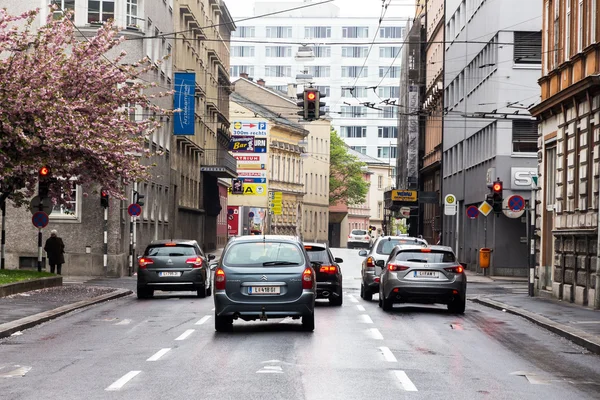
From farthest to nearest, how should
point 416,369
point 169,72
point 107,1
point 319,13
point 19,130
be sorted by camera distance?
point 319,13, point 169,72, point 107,1, point 19,130, point 416,369

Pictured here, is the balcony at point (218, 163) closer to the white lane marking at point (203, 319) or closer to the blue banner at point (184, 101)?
the blue banner at point (184, 101)

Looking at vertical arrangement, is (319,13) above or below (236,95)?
above

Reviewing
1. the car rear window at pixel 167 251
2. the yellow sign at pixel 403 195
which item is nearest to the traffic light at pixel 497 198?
the car rear window at pixel 167 251

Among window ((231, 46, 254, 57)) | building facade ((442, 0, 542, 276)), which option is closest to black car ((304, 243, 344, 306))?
building facade ((442, 0, 542, 276))

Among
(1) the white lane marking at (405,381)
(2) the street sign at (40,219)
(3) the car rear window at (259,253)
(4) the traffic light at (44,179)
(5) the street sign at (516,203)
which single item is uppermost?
(4) the traffic light at (44,179)

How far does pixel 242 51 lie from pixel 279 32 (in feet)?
19.3

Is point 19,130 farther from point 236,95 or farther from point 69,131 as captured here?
point 236,95

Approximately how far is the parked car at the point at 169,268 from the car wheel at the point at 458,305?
7.27 metres

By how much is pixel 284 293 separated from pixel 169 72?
4325 cm

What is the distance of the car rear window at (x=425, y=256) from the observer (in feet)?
87.6

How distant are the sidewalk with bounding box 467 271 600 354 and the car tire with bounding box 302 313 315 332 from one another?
162 inches

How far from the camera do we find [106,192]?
39375 mm

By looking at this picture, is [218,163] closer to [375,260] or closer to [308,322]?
[375,260]

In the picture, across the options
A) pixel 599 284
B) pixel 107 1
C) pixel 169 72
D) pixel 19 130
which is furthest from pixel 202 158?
pixel 599 284
